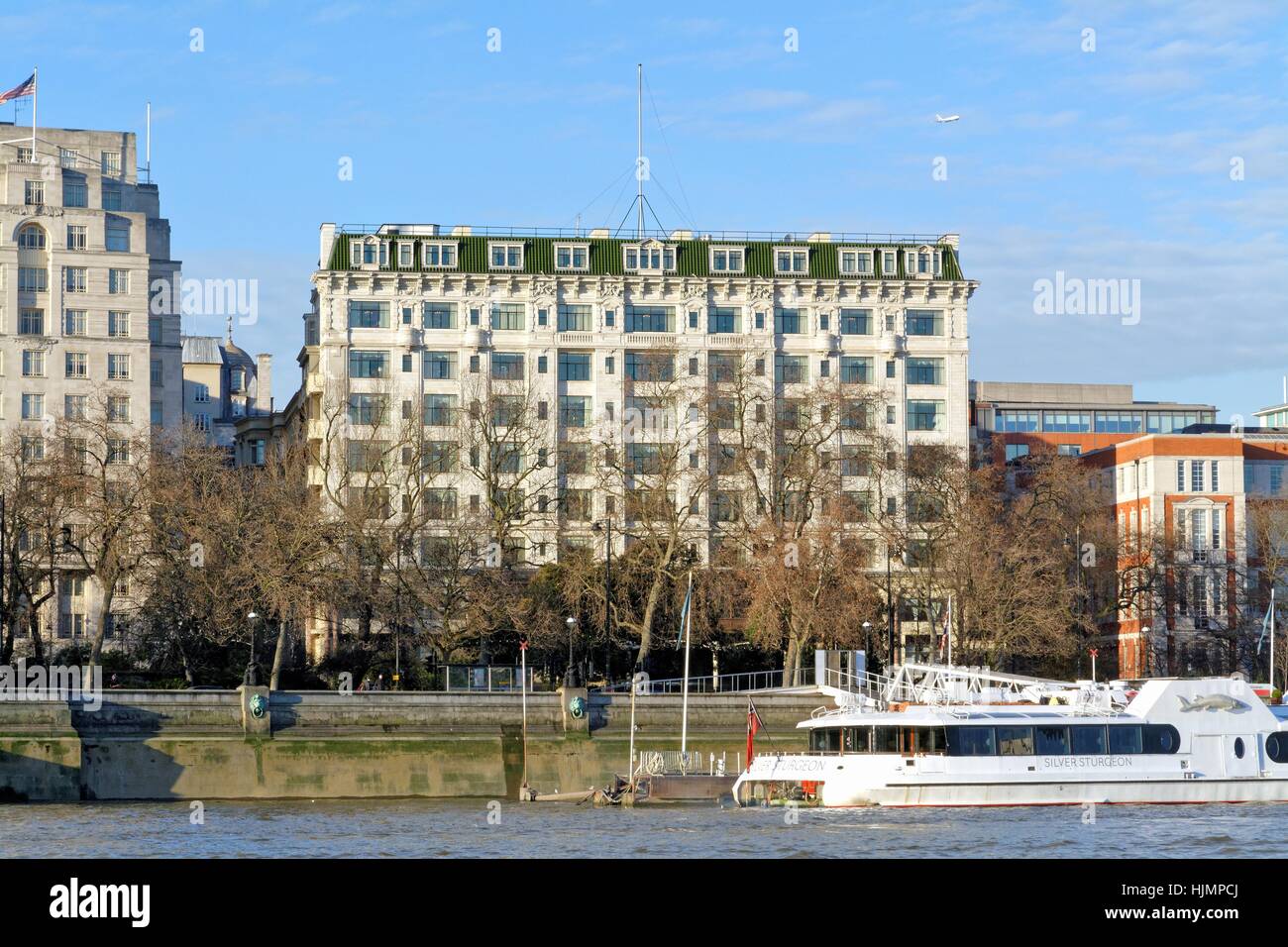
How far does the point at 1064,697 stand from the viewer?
60.3 metres

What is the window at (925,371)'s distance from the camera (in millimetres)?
105688

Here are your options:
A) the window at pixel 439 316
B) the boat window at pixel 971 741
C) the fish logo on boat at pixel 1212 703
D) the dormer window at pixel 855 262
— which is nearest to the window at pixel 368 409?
the window at pixel 439 316

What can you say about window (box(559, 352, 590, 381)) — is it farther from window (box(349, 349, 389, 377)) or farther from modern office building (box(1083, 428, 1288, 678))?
modern office building (box(1083, 428, 1288, 678))

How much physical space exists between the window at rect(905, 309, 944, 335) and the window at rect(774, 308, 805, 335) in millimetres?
6288

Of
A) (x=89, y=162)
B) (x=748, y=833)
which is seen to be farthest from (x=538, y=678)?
(x=89, y=162)

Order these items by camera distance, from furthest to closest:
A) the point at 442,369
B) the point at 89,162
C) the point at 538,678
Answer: the point at 89,162 → the point at 442,369 → the point at 538,678

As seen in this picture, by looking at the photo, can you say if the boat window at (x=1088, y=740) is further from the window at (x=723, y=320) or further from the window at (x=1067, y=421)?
the window at (x=1067, y=421)

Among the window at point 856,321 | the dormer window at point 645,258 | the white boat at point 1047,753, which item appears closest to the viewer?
the white boat at point 1047,753

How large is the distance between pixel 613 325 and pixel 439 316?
948 centimetres

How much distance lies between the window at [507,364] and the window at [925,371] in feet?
71.2

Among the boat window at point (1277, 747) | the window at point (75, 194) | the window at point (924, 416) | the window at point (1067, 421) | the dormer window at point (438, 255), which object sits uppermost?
the window at point (75, 194)

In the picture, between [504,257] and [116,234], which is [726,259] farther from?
[116,234]
